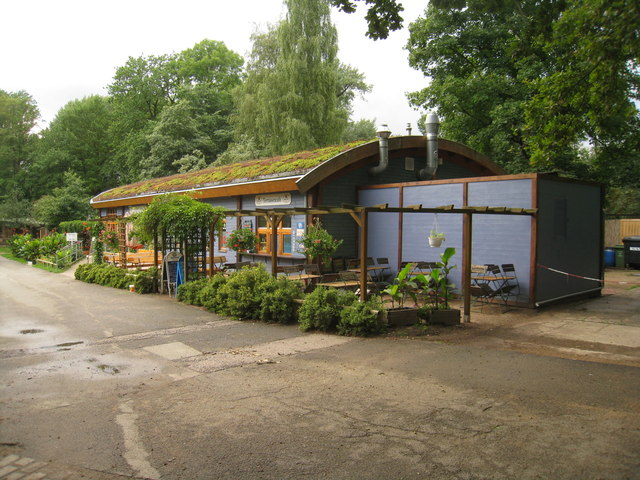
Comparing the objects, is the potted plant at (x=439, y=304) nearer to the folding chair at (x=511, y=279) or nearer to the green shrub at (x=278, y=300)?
the folding chair at (x=511, y=279)

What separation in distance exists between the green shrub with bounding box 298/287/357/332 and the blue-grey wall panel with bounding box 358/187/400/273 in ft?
15.8

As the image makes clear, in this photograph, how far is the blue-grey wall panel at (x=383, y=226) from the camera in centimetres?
1377

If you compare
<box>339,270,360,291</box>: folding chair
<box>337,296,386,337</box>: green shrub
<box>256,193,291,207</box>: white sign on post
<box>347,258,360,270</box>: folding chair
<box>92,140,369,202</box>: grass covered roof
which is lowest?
<box>337,296,386,337</box>: green shrub

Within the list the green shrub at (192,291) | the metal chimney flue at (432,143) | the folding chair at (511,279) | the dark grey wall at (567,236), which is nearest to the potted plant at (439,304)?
the folding chair at (511,279)

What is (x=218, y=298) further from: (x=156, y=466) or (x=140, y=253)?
(x=140, y=253)

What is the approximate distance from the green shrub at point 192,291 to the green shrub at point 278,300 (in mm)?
2621

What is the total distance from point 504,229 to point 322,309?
17.0 ft

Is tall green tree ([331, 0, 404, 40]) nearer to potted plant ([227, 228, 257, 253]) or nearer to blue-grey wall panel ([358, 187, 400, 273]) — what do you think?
blue-grey wall panel ([358, 187, 400, 273])

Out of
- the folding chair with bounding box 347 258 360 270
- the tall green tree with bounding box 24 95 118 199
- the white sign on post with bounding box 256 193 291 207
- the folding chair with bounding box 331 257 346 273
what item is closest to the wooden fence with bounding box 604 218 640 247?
the folding chair with bounding box 347 258 360 270

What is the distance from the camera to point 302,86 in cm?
3116

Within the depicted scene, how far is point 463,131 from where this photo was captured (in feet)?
82.2

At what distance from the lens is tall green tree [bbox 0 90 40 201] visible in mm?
49812

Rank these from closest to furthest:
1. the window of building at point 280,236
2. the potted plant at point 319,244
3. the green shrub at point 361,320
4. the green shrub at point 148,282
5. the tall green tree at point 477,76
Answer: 1. the green shrub at point 361,320
2. the potted plant at point 319,244
3. the green shrub at point 148,282
4. the window of building at point 280,236
5. the tall green tree at point 477,76

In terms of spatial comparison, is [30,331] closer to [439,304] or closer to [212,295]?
[212,295]
